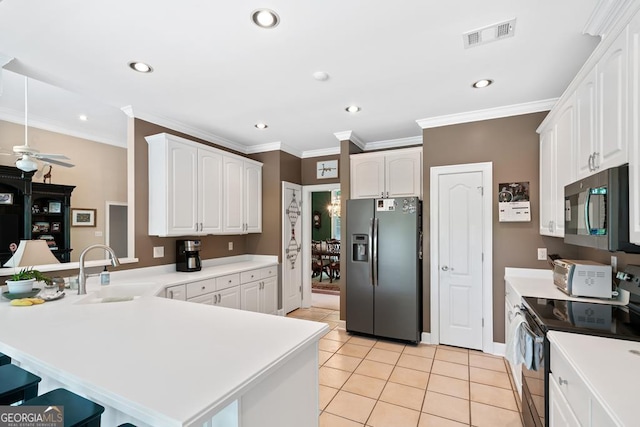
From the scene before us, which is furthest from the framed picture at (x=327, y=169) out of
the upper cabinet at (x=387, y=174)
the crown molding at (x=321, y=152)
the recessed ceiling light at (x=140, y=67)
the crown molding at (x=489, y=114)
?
the recessed ceiling light at (x=140, y=67)

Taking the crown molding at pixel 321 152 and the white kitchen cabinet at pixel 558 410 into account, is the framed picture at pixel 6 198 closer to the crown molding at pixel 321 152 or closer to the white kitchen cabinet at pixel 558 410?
the crown molding at pixel 321 152

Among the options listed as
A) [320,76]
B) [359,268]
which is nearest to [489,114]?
[320,76]

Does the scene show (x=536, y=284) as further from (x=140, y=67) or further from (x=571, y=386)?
(x=140, y=67)

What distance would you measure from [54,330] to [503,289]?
370cm

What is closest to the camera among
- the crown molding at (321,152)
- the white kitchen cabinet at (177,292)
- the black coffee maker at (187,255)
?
the white kitchen cabinet at (177,292)

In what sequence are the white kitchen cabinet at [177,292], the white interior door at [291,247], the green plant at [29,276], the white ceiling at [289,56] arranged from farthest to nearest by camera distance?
1. the white interior door at [291,247]
2. the white kitchen cabinet at [177,292]
3. the green plant at [29,276]
4. the white ceiling at [289,56]

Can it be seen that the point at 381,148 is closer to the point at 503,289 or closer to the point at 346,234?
the point at 346,234

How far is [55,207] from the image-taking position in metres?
4.27

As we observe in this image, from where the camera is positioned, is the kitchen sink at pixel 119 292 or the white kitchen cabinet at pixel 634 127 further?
the kitchen sink at pixel 119 292

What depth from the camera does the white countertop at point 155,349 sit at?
0.92 meters

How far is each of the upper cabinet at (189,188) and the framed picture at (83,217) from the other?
2111mm

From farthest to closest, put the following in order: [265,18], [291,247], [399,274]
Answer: [291,247], [399,274], [265,18]

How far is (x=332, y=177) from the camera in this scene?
4910 millimetres

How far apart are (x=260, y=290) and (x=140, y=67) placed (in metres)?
2.95
